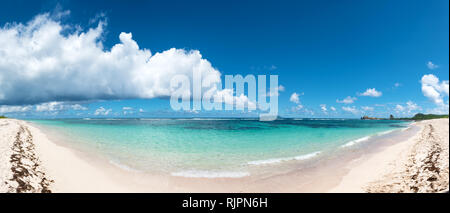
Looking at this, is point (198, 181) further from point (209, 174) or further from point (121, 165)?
point (121, 165)

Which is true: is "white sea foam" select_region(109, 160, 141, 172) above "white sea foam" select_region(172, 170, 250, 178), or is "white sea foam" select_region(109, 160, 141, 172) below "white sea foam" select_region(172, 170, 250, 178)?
above

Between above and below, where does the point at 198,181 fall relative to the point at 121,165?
below

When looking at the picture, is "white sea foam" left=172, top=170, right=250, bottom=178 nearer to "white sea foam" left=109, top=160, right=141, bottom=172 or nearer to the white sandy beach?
the white sandy beach

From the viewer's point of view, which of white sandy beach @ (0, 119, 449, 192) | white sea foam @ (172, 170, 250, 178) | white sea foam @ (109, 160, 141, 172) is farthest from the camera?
white sea foam @ (109, 160, 141, 172)

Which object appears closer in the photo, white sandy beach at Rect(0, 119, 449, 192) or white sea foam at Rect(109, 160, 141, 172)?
white sandy beach at Rect(0, 119, 449, 192)

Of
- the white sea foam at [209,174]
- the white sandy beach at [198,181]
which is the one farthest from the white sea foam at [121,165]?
the white sea foam at [209,174]

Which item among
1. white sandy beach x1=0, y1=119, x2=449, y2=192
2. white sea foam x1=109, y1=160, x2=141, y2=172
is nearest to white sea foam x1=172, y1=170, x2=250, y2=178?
white sandy beach x1=0, y1=119, x2=449, y2=192

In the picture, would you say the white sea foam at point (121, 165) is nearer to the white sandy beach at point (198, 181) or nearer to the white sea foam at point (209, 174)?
the white sandy beach at point (198, 181)

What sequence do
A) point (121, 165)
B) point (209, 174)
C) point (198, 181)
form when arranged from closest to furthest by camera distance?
point (198, 181) → point (209, 174) → point (121, 165)

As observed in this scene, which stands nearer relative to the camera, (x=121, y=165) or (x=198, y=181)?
(x=198, y=181)

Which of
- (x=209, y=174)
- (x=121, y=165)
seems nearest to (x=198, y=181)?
(x=209, y=174)

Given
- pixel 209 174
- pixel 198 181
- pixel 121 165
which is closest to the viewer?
pixel 198 181
